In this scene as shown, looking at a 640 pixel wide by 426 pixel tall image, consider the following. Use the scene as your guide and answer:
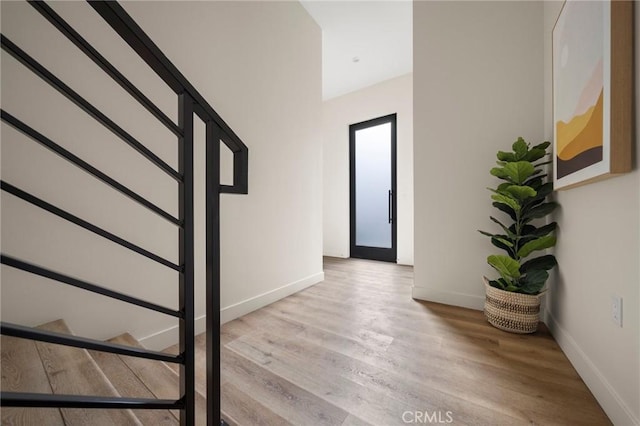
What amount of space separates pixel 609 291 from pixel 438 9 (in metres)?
2.57

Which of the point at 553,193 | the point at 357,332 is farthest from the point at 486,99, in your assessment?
the point at 357,332

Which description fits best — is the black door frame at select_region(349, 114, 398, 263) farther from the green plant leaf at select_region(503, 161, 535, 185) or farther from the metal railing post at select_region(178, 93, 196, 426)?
the metal railing post at select_region(178, 93, 196, 426)

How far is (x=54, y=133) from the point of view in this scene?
1.33m

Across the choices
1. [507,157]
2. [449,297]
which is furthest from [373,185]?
[507,157]

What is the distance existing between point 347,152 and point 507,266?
3592 mm

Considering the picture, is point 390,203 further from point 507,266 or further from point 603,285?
point 603,285

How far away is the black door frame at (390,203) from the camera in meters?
4.52

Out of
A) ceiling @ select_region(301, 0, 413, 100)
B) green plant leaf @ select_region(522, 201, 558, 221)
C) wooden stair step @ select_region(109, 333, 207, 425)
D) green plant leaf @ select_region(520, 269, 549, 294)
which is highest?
ceiling @ select_region(301, 0, 413, 100)

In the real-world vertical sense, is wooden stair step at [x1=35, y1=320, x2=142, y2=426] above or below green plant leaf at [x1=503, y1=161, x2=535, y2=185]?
below

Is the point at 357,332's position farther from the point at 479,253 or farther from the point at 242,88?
the point at 242,88

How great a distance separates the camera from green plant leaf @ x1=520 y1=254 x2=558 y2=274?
1.83m

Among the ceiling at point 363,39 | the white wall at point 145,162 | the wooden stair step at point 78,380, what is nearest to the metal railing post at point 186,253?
the wooden stair step at point 78,380

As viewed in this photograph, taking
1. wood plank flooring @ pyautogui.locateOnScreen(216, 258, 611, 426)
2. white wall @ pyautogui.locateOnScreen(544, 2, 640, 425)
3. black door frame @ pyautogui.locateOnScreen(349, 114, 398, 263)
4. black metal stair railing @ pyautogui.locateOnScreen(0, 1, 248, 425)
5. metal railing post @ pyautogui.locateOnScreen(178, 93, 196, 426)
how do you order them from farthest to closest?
black door frame @ pyautogui.locateOnScreen(349, 114, 398, 263) → wood plank flooring @ pyautogui.locateOnScreen(216, 258, 611, 426) → white wall @ pyautogui.locateOnScreen(544, 2, 640, 425) → metal railing post @ pyautogui.locateOnScreen(178, 93, 196, 426) → black metal stair railing @ pyautogui.locateOnScreen(0, 1, 248, 425)

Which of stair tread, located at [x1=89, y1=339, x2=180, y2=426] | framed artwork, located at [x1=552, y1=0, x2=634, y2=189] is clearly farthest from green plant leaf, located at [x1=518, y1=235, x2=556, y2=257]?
stair tread, located at [x1=89, y1=339, x2=180, y2=426]
